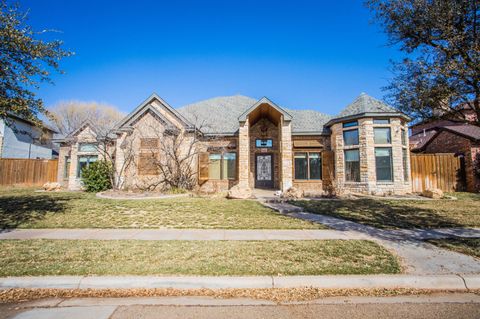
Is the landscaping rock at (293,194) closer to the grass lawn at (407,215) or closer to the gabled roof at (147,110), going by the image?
the grass lawn at (407,215)

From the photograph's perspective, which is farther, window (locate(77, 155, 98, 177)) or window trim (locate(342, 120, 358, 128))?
window (locate(77, 155, 98, 177))

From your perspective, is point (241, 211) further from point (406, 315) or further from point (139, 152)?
point (139, 152)

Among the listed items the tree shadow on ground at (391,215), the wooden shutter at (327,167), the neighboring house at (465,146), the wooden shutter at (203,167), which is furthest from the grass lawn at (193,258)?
the neighboring house at (465,146)

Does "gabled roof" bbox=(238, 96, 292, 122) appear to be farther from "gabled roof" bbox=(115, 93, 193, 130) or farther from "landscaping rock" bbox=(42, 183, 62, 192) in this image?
"landscaping rock" bbox=(42, 183, 62, 192)

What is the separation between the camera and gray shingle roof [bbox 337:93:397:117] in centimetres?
1477

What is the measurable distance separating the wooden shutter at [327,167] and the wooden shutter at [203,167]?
27.5ft

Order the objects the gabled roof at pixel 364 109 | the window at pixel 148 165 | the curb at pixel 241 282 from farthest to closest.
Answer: the window at pixel 148 165 < the gabled roof at pixel 364 109 < the curb at pixel 241 282

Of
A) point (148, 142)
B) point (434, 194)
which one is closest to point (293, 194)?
point (434, 194)

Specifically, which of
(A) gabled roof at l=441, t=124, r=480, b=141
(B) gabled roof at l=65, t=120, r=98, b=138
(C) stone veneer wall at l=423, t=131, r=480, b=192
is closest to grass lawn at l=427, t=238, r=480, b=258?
(C) stone veneer wall at l=423, t=131, r=480, b=192

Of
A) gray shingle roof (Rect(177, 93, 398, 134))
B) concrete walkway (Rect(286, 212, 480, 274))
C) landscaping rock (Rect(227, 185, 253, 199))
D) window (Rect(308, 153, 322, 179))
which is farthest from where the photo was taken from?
window (Rect(308, 153, 322, 179))

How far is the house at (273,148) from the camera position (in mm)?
14555

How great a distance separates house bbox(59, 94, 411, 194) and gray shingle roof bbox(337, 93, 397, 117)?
56 mm

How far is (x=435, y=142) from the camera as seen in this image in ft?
Result: 62.0

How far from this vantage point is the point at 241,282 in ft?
11.2
